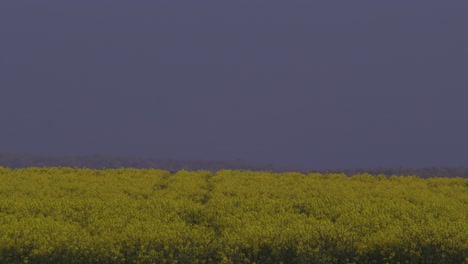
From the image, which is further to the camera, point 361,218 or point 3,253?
point 361,218

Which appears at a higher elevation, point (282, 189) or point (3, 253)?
point (282, 189)

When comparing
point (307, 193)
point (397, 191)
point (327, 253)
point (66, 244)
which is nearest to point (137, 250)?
point (66, 244)

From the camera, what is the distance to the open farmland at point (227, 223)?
8.50 meters

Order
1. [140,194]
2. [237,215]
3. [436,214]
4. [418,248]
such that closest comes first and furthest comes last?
[418,248] → [237,215] → [436,214] → [140,194]

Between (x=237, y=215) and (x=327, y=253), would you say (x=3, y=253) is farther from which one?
(x=327, y=253)

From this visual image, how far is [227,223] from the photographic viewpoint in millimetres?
9836

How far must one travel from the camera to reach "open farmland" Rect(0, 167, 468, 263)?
8.50 metres

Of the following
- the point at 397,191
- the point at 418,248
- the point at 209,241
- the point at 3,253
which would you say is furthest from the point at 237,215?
the point at 397,191

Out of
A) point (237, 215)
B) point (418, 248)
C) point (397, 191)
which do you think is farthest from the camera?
point (397, 191)

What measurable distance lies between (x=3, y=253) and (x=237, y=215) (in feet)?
13.2

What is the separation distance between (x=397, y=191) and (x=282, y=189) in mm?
2967

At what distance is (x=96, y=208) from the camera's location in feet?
35.6

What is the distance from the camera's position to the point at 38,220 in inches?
382

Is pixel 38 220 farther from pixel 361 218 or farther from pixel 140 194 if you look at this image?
pixel 361 218
